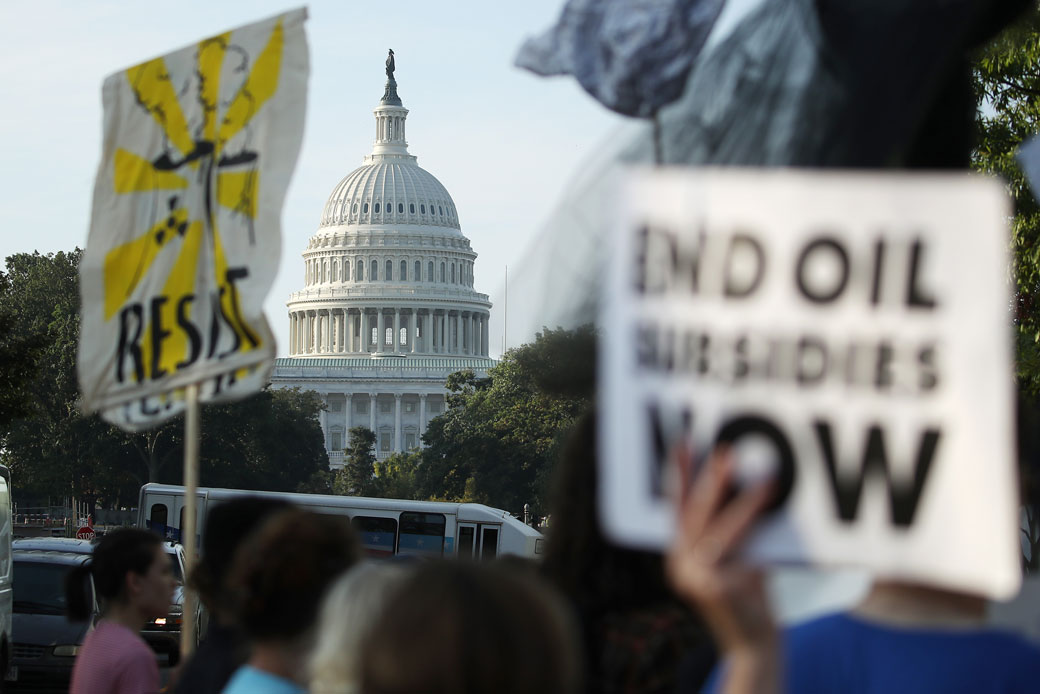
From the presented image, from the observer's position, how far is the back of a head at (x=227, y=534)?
14.0ft

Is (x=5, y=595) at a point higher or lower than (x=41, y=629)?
higher

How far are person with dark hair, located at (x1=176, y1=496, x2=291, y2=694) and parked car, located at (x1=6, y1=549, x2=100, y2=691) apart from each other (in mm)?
12234

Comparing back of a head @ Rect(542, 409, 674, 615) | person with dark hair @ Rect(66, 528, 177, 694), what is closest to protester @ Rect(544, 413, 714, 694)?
back of a head @ Rect(542, 409, 674, 615)

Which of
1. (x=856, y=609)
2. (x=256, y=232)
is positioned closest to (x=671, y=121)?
(x=856, y=609)

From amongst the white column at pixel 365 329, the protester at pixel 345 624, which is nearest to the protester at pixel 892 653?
the protester at pixel 345 624

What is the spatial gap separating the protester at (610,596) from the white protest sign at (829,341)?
3.06 feet

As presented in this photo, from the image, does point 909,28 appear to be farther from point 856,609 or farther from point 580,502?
point 580,502

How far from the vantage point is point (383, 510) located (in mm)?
36000

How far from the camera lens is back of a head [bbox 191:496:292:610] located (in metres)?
4.28

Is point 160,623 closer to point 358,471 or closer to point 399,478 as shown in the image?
point 399,478

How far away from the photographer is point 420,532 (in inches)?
1399

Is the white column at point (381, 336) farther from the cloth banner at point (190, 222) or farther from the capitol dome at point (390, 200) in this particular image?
the cloth banner at point (190, 222)

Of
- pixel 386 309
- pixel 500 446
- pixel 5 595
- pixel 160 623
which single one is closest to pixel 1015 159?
pixel 5 595

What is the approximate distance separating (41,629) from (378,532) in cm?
1924
